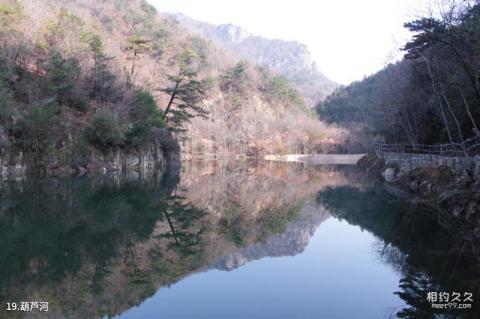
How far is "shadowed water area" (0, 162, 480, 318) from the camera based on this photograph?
21.9 feet

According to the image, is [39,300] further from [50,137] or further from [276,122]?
[276,122]

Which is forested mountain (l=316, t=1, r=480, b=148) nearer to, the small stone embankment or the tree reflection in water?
the small stone embankment

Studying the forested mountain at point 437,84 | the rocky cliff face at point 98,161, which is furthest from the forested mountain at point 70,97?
the forested mountain at point 437,84

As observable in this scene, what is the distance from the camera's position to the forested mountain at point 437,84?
14812 millimetres

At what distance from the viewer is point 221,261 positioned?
9297 millimetres

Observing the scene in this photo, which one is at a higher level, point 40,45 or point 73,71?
point 40,45

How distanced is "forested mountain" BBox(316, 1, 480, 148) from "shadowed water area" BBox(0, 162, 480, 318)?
5996 millimetres

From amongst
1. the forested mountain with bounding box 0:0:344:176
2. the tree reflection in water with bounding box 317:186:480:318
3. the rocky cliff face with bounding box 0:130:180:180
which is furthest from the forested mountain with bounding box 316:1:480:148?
the rocky cliff face with bounding box 0:130:180:180

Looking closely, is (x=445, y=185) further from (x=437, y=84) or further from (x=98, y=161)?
(x=98, y=161)

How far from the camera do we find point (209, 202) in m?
18.5

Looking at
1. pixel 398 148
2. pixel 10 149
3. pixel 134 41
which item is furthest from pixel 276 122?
pixel 10 149

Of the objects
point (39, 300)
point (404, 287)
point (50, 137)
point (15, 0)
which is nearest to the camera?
point (39, 300)

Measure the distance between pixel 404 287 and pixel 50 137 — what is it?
26574 millimetres

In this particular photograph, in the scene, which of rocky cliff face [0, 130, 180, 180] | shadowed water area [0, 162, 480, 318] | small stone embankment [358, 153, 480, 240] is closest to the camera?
shadowed water area [0, 162, 480, 318]
